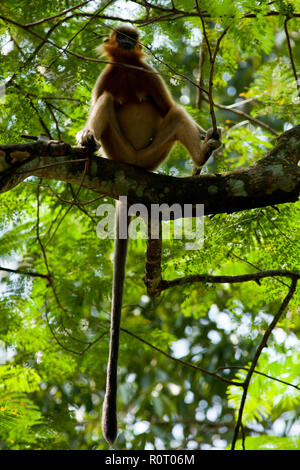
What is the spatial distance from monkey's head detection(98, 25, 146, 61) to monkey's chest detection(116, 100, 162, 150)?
0.71m

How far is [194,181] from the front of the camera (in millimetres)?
4008

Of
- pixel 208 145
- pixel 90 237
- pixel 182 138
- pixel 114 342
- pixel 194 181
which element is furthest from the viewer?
pixel 90 237

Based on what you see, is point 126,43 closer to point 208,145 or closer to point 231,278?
point 208,145

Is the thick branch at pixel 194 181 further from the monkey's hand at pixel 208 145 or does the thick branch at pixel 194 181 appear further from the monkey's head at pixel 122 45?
the monkey's head at pixel 122 45

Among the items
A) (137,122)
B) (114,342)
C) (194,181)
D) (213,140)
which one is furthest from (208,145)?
(114,342)

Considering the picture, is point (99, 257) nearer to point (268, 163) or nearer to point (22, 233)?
point (22, 233)

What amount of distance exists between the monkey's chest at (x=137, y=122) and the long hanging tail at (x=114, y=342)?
792 mm

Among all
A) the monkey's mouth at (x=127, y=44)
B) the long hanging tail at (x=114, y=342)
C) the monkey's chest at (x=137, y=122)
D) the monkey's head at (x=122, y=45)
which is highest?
the monkey's head at (x=122, y=45)

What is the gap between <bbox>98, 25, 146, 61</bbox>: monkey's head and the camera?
564 cm

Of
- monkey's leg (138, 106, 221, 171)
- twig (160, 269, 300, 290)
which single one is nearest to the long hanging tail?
twig (160, 269, 300, 290)

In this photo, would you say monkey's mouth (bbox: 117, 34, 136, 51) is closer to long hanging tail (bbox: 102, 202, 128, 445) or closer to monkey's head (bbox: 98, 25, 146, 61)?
monkey's head (bbox: 98, 25, 146, 61)

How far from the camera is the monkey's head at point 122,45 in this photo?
18.5 feet

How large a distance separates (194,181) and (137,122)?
5.18ft

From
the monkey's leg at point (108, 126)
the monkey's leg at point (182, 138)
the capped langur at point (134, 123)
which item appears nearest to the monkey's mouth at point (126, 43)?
the capped langur at point (134, 123)
